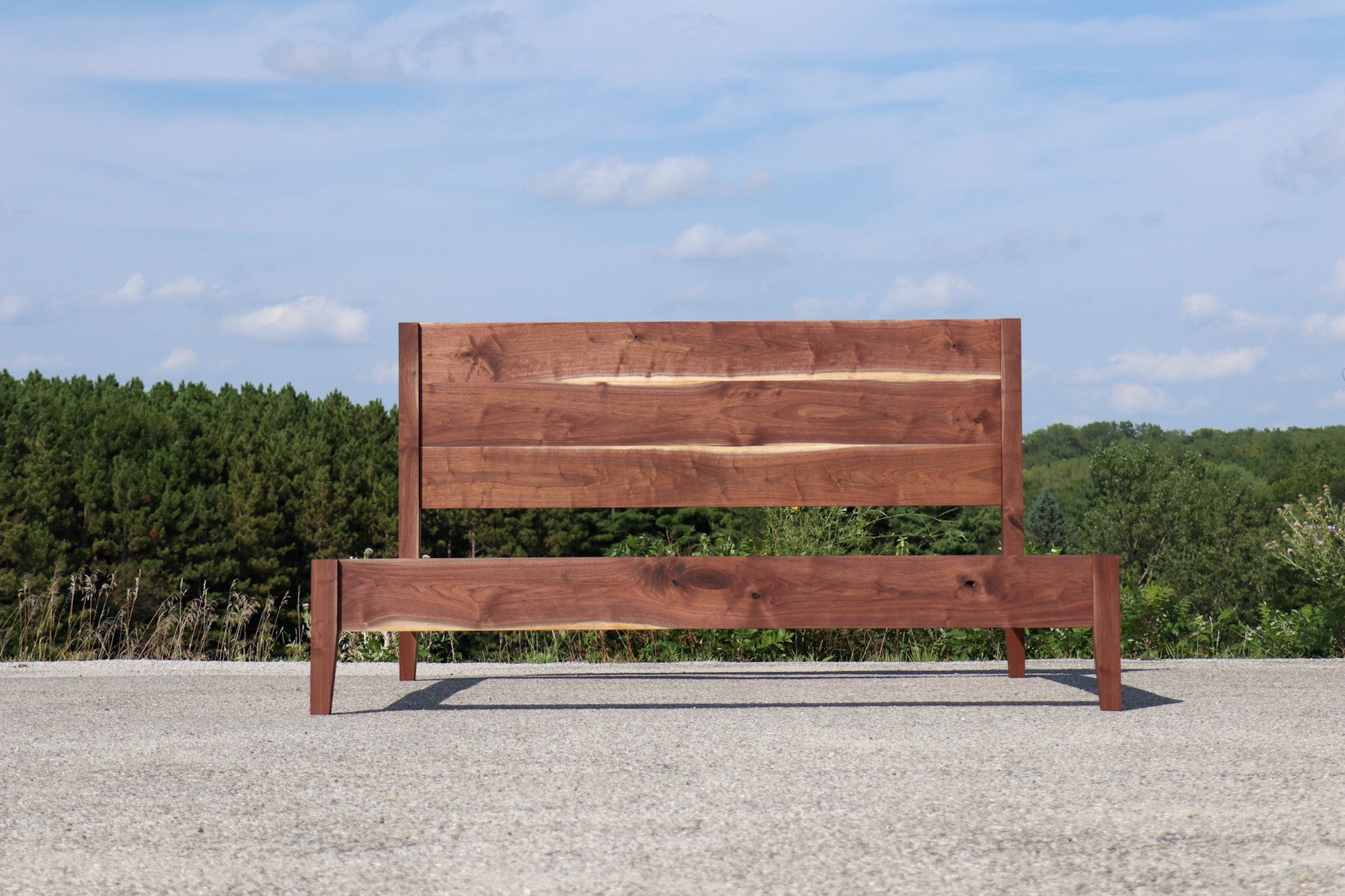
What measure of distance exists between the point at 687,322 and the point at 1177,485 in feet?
145

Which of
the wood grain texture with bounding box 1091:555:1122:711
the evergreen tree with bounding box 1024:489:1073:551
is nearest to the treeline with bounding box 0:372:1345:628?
the wood grain texture with bounding box 1091:555:1122:711

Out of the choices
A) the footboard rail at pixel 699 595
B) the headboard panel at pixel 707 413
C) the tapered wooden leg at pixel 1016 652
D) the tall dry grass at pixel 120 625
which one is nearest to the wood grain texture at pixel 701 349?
the headboard panel at pixel 707 413

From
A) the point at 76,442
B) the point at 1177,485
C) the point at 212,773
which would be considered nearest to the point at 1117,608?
the point at 212,773

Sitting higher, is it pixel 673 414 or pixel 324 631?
pixel 673 414

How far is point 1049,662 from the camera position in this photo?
680 cm

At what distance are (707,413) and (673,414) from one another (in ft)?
0.53

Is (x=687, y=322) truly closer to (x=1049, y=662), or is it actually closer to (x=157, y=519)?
(x=1049, y=662)

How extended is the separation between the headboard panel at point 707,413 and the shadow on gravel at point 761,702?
0.94m

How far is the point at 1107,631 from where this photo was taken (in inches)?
186

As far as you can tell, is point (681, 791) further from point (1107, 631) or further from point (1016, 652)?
point (1016, 652)

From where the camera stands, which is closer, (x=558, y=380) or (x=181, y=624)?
(x=558, y=380)

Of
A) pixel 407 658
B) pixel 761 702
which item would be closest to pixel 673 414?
pixel 761 702

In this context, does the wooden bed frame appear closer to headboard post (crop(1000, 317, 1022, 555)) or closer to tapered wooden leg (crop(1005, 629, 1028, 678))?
headboard post (crop(1000, 317, 1022, 555))

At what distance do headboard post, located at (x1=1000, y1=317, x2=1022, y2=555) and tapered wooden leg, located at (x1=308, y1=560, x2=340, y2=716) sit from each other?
123 inches
